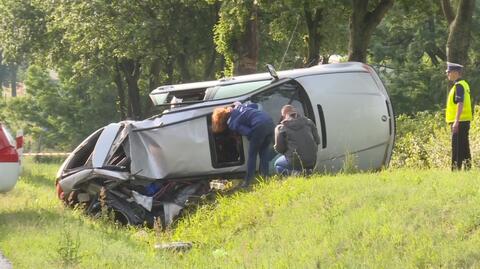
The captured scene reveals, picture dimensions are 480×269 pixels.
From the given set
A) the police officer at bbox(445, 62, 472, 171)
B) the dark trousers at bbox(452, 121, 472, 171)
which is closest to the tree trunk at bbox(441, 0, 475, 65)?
the police officer at bbox(445, 62, 472, 171)

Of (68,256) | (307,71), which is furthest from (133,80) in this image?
(68,256)

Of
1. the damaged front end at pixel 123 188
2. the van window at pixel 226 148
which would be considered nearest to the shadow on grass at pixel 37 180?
the damaged front end at pixel 123 188

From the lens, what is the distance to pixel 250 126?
33.9 feet

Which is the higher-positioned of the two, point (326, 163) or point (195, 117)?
point (195, 117)

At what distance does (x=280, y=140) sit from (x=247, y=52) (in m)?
10.5

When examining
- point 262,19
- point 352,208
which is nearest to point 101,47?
point 262,19

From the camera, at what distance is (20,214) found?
973 centimetres

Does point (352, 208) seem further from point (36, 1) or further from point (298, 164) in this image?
point (36, 1)

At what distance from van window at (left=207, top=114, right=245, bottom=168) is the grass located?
0.79m

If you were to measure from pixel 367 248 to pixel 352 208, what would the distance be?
1.39m

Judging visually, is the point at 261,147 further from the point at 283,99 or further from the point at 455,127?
the point at 455,127

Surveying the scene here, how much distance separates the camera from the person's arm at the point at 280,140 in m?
10.1

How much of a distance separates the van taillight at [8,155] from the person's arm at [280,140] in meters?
→ 3.74

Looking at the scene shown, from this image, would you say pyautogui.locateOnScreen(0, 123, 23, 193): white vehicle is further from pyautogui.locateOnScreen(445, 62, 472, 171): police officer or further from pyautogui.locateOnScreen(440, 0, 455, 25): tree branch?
pyautogui.locateOnScreen(440, 0, 455, 25): tree branch
